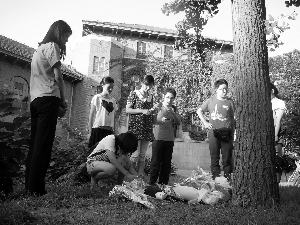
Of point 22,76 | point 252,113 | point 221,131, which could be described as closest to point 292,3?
point 221,131

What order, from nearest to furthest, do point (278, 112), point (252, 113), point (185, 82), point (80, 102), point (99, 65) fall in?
1. point (252, 113)
2. point (278, 112)
3. point (185, 82)
4. point (80, 102)
5. point (99, 65)

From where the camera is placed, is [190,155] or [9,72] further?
[9,72]

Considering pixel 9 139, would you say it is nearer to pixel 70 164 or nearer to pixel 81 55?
pixel 70 164

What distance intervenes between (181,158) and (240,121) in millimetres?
8982

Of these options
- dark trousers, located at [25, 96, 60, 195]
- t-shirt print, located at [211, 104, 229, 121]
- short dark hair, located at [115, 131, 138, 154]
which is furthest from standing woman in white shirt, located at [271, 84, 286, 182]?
dark trousers, located at [25, 96, 60, 195]

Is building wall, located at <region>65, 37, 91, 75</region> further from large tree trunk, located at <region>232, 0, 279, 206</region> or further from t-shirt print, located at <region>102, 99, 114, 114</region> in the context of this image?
large tree trunk, located at <region>232, 0, 279, 206</region>

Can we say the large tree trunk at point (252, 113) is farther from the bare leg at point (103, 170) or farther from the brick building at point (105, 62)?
the brick building at point (105, 62)

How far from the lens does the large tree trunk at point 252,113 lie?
12.0ft

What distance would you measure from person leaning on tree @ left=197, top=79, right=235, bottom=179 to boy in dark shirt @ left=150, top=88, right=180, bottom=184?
2.33 feet

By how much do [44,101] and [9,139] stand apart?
38.1 inches

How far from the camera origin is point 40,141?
389 centimetres

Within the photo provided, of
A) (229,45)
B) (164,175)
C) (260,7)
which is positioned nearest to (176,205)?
(164,175)

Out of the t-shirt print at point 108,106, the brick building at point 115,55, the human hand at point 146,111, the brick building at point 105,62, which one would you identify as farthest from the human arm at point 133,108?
the brick building at point 115,55

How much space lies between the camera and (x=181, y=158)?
41.7 ft
